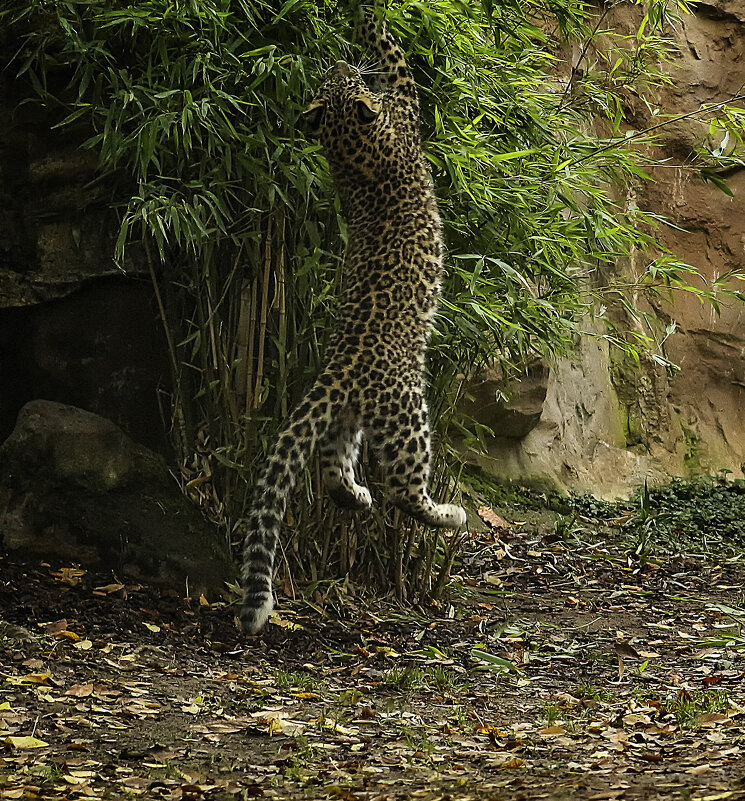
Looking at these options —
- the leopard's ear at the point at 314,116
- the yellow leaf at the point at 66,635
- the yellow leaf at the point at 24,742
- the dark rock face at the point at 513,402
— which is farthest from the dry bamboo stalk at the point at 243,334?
the dark rock face at the point at 513,402

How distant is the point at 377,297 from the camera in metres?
4.36

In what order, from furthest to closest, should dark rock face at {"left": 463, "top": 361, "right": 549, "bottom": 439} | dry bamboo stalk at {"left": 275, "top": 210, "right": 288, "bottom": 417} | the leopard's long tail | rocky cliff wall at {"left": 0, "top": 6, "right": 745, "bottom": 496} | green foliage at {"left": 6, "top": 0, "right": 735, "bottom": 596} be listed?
1. rocky cliff wall at {"left": 0, "top": 6, "right": 745, "bottom": 496}
2. dark rock face at {"left": 463, "top": 361, "right": 549, "bottom": 439}
3. dry bamboo stalk at {"left": 275, "top": 210, "right": 288, "bottom": 417}
4. green foliage at {"left": 6, "top": 0, "right": 735, "bottom": 596}
5. the leopard's long tail

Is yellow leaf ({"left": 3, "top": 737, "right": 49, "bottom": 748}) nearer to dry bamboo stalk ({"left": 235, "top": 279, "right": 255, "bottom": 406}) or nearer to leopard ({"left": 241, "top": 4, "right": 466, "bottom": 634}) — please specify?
leopard ({"left": 241, "top": 4, "right": 466, "bottom": 634})

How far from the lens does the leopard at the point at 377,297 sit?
417 cm

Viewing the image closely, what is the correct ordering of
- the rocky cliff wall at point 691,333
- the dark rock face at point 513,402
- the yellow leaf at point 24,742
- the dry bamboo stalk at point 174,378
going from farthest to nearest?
the rocky cliff wall at point 691,333 → the dark rock face at point 513,402 → the dry bamboo stalk at point 174,378 → the yellow leaf at point 24,742

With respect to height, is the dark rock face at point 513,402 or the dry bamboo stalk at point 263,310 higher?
the dry bamboo stalk at point 263,310

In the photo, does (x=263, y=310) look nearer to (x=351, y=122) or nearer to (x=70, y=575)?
(x=351, y=122)

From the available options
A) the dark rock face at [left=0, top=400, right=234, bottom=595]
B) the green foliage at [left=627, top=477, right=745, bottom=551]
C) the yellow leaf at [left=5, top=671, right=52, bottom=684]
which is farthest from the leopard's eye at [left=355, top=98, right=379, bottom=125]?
the green foliage at [left=627, top=477, right=745, bottom=551]

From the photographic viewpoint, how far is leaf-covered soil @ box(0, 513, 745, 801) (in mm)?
2811

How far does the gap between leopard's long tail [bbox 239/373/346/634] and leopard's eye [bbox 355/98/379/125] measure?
3.30 feet

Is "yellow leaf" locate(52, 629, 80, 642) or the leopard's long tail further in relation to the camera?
"yellow leaf" locate(52, 629, 80, 642)

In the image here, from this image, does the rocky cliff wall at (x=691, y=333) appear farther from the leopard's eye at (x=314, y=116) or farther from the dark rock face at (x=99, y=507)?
the leopard's eye at (x=314, y=116)

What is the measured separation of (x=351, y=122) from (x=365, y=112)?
77 millimetres

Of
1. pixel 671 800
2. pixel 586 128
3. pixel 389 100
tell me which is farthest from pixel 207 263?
pixel 586 128
